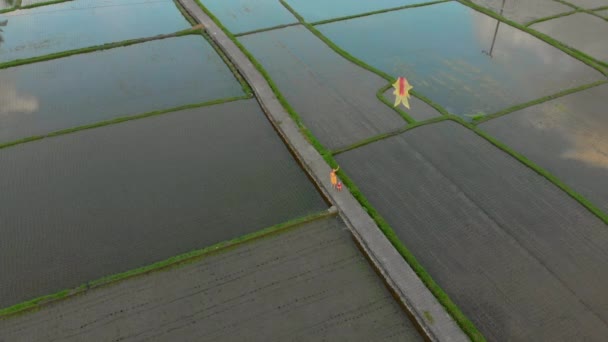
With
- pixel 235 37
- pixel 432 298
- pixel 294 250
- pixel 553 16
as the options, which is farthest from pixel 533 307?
pixel 553 16

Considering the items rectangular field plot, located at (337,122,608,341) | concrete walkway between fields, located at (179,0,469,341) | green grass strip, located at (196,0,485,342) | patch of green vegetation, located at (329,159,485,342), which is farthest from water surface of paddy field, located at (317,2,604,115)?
patch of green vegetation, located at (329,159,485,342)

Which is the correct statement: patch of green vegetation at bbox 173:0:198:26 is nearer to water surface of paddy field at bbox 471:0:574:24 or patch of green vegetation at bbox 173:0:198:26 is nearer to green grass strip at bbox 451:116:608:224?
green grass strip at bbox 451:116:608:224

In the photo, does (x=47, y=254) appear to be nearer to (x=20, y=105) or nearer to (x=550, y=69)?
(x=20, y=105)

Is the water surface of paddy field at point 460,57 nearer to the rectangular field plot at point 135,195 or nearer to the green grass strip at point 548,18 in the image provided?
the green grass strip at point 548,18

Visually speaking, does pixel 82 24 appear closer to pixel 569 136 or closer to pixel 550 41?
pixel 569 136

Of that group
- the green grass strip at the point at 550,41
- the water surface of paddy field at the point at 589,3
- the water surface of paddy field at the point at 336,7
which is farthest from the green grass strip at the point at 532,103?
the water surface of paddy field at the point at 336,7

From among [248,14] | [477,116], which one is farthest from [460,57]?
[248,14]
